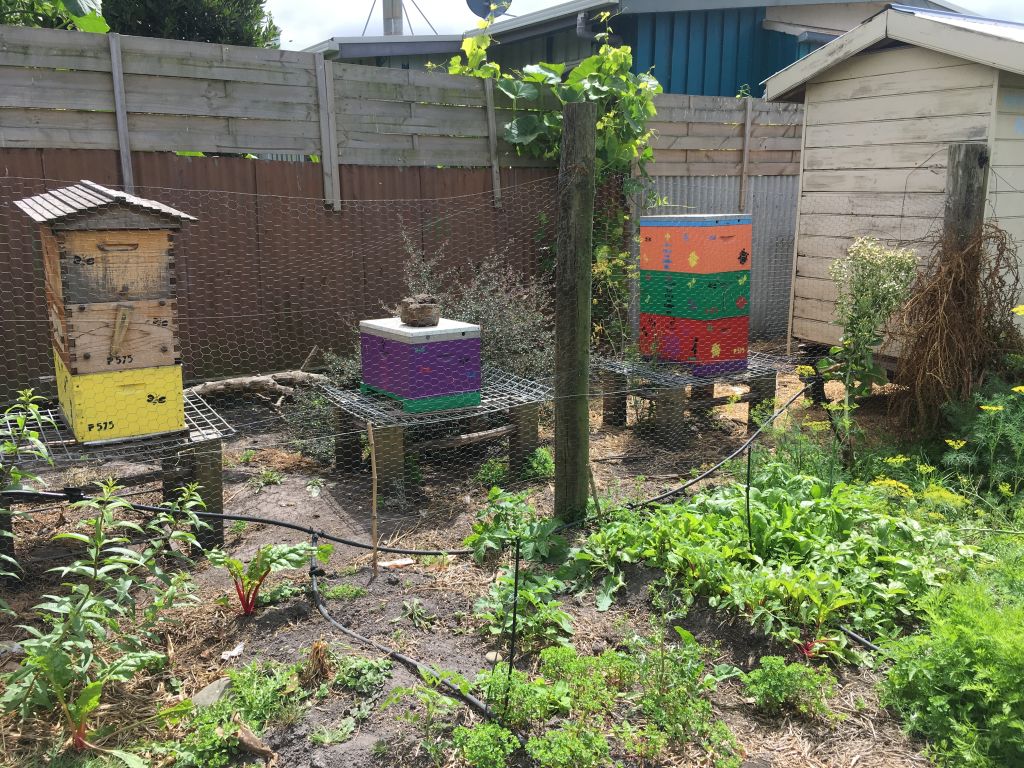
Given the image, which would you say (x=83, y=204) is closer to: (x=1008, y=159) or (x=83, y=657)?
(x=83, y=657)

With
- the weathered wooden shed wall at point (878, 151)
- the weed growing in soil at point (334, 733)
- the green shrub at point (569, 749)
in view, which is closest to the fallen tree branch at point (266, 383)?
the weed growing in soil at point (334, 733)

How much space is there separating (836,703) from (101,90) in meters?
5.48

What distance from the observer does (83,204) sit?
3.47 m

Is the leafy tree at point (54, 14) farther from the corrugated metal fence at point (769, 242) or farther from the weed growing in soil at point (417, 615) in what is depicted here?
the corrugated metal fence at point (769, 242)

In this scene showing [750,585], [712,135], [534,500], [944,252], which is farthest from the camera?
[712,135]

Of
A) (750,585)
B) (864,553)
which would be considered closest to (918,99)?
(864,553)

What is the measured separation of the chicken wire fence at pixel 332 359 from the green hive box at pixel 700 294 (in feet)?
0.18

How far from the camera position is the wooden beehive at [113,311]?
11.3ft

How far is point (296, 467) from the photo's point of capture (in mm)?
5141

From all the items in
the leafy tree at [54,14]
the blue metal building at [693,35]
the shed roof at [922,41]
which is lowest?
the shed roof at [922,41]

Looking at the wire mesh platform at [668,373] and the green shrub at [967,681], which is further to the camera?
the wire mesh platform at [668,373]

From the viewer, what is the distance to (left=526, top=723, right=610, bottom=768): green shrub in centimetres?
226

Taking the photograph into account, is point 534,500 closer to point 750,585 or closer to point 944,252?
point 750,585

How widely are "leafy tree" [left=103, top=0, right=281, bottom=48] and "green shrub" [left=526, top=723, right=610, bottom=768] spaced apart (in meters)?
10.7
